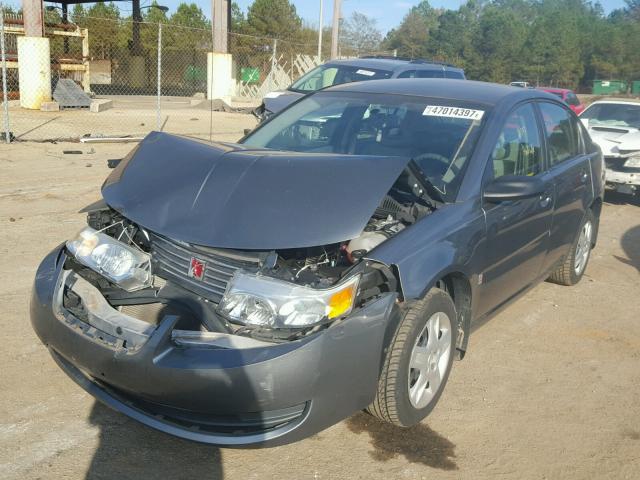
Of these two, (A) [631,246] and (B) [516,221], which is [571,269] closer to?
(B) [516,221]

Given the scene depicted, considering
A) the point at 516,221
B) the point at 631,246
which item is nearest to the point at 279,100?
the point at 631,246

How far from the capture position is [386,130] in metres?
4.44

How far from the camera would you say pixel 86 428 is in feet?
11.0

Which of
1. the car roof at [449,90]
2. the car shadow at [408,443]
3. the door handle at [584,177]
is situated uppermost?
the car roof at [449,90]

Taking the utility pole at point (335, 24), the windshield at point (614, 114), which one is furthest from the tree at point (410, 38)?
the windshield at point (614, 114)

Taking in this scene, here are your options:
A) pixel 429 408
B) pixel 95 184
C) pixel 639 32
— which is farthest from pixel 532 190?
pixel 639 32

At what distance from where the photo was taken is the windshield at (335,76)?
11.3 metres

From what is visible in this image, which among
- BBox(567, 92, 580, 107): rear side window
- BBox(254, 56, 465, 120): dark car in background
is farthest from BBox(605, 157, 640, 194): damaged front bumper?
BBox(567, 92, 580, 107): rear side window

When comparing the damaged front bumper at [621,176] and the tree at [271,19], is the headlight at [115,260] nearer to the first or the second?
the damaged front bumper at [621,176]

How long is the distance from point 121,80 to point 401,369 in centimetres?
3411

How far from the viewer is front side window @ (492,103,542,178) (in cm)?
427

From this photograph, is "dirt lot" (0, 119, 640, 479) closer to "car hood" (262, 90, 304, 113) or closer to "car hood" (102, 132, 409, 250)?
"car hood" (102, 132, 409, 250)

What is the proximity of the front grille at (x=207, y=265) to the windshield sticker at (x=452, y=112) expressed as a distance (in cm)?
180

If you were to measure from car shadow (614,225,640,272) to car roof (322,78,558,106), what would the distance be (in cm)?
302
